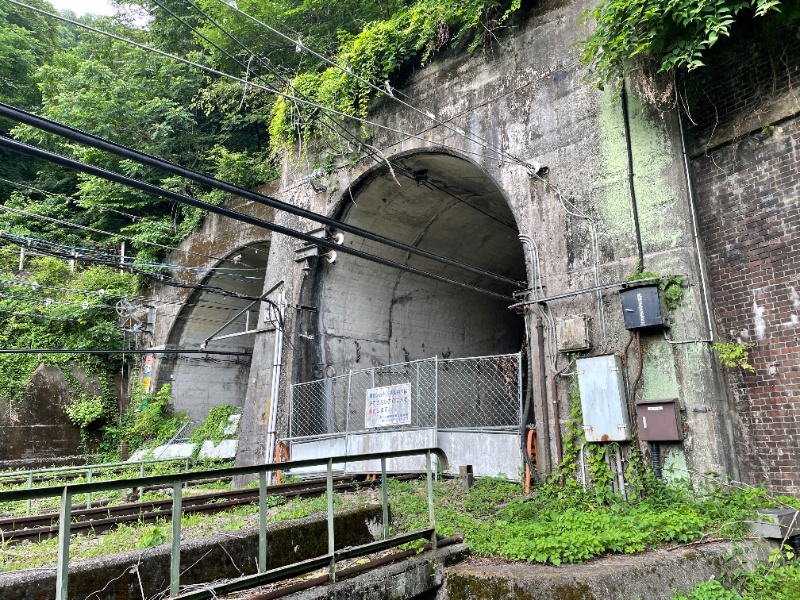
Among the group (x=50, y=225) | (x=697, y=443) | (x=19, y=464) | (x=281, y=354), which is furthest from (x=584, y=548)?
(x=50, y=225)

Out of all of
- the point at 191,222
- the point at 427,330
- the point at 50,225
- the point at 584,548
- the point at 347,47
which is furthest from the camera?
the point at 50,225

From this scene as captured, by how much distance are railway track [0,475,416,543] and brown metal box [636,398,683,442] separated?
4.40 meters

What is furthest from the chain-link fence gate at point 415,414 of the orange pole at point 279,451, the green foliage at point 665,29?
the green foliage at point 665,29

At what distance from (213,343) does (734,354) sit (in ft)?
51.1

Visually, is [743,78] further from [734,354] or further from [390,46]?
[390,46]

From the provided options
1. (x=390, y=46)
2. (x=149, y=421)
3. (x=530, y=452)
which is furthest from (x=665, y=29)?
(x=149, y=421)

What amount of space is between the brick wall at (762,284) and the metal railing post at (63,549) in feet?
23.7

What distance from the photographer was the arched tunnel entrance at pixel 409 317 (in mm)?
11211

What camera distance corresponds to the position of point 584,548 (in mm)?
5051

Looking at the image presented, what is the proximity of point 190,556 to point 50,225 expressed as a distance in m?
19.5

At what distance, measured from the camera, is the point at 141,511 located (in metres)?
8.21

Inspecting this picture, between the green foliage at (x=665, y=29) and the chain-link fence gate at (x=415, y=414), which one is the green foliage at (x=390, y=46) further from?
the chain-link fence gate at (x=415, y=414)

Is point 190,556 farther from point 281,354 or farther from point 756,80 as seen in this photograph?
point 756,80

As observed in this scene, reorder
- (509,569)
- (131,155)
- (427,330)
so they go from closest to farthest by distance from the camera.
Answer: (131,155), (509,569), (427,330)
